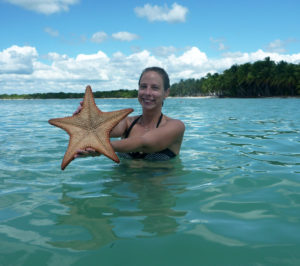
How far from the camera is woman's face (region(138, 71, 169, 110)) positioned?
477cm

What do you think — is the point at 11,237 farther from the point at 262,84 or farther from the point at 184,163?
the point at 262,84

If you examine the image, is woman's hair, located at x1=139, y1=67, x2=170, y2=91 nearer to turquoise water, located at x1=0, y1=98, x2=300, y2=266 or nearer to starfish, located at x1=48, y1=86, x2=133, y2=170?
starfish, located at x1=48, y1=86, x2=133, y2=170

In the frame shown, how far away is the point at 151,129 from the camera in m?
5.00

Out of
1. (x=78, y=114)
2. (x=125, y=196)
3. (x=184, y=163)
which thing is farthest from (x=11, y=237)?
(x=184, y=163)

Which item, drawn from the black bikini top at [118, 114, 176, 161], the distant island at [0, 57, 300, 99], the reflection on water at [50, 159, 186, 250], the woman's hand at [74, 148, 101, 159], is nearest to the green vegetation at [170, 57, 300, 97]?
the distant island at [0, 57, 300, 99]

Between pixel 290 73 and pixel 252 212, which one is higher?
pixel 290 73

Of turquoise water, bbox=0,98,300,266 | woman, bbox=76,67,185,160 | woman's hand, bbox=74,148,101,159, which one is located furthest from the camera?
woman, bbox=76,67,185,160

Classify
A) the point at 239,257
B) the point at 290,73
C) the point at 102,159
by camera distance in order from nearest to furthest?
the point at 239,257 → the point at 102,159 → the point at 290,73

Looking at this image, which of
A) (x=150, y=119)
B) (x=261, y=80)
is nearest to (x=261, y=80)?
(x=261, y=80)

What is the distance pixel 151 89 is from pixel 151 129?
25.0 inches

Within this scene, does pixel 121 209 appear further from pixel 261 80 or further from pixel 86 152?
pixel 261 80

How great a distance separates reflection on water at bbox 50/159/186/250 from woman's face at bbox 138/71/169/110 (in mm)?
1026

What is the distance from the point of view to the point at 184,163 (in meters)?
5.57

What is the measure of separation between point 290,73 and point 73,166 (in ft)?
294
